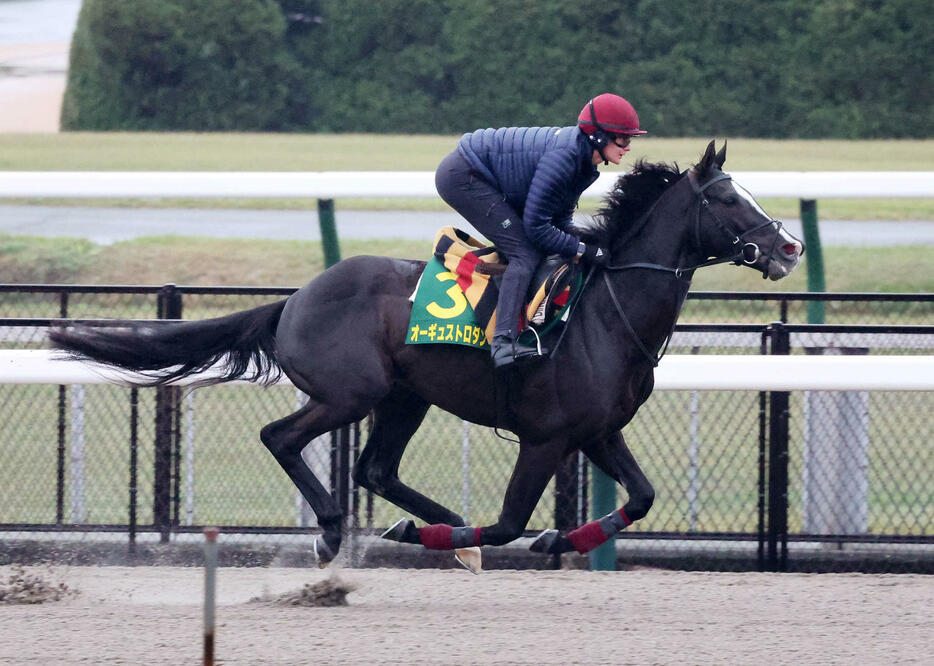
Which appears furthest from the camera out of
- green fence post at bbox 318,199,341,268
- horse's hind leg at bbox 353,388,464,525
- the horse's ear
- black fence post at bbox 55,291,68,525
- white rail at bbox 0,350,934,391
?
green fence post at bbox 318,199,341,268

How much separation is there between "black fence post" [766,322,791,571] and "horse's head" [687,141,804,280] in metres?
1.07

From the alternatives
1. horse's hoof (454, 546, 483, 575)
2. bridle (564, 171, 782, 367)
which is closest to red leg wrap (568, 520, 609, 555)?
horse's hoof (454, 546, 483, 575)

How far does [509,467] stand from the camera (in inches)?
266

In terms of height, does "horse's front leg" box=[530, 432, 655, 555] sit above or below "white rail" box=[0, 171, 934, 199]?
below

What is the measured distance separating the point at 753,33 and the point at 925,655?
16.6 metres

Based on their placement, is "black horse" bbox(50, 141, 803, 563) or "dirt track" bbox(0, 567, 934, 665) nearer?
"dirt track" bbox(0, 567, 934, 665)

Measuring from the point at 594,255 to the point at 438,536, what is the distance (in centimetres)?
120

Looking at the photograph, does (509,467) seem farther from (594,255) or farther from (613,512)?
(594,255)

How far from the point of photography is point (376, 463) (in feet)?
17.6

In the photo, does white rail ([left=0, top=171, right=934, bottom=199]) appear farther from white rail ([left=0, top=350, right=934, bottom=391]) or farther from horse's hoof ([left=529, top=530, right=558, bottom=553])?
horse's hoof ([left=529, top=530, right=558, bottom=553])

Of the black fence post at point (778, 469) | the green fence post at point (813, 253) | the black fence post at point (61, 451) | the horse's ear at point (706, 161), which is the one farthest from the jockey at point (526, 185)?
the black fence post at point (61, 451)

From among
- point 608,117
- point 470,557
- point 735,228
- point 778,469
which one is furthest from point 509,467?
point 608,117

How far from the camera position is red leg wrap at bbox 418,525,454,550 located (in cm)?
502

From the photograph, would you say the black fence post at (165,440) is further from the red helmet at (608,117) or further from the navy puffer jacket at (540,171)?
the red helmet at (608,117)
